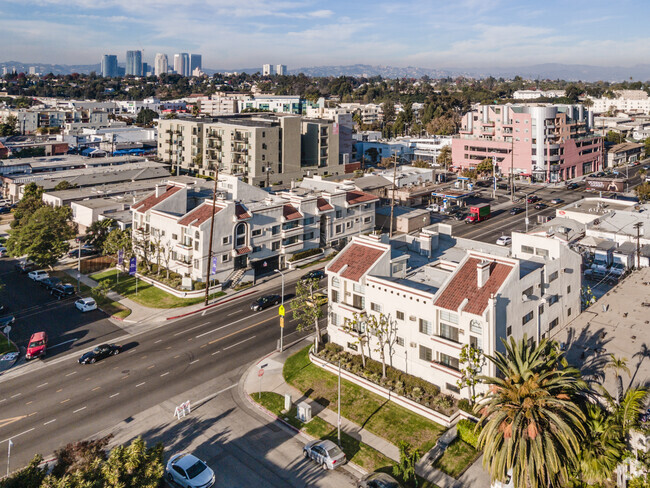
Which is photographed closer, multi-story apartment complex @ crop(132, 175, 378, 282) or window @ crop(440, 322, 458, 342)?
window @ crop(440, 322, 458, 342)

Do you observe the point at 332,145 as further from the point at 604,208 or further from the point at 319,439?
the point at 319,439

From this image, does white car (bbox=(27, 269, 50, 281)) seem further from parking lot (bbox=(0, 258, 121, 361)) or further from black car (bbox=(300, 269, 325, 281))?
black car (bbox=(300, 269, 325, 281))

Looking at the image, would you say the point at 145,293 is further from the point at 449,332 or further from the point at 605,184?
the point at 605,184

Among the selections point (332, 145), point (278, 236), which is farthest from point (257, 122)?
point (278, 236)

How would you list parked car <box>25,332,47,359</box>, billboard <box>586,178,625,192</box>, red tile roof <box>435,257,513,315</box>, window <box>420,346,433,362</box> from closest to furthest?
1. red tile roof <box>435,257,513,315</box>
2. window <box>420,346,433,362</box>
3. parked car <box>25,332,47,359</box>
4. billboard <box>586,178,625,192</box>

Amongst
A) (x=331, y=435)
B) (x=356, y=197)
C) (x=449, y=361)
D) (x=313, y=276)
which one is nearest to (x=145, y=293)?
(x=313, y=276)

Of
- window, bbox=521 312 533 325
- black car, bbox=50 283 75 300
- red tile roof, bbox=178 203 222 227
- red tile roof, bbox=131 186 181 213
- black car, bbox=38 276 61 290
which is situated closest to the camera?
window, bbox=521 312 533 325

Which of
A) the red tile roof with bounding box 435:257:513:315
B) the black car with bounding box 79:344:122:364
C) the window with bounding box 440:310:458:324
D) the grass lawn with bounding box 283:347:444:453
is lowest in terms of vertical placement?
the grass lawn with bounding box 283:347:444:453

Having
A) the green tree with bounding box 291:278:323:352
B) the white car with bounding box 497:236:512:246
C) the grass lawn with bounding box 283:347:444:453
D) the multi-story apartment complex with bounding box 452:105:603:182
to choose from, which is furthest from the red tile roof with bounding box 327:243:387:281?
the multi-story apartment complex with bounding box 452:105:603:182
